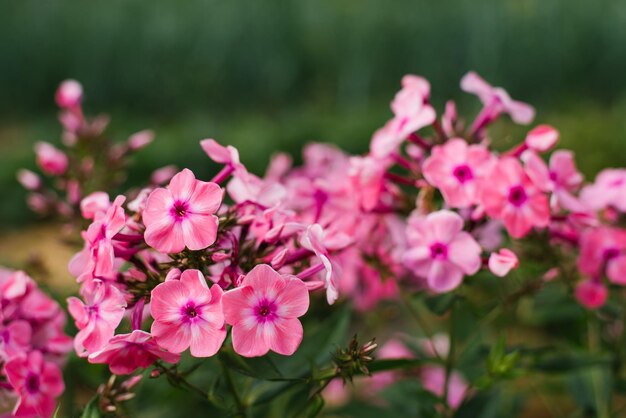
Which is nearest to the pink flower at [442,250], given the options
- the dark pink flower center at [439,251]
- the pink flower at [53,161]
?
the dark pink flower center at [439,251]

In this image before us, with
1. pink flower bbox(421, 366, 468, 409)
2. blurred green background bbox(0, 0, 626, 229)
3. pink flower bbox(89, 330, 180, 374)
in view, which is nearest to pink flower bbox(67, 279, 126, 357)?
pink flower bbox(89, 330, 180, 374)

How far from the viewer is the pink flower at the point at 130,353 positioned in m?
0.80

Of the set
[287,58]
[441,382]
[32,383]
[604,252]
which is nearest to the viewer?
[32,383]

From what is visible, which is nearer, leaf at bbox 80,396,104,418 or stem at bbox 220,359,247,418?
leaf at bbox 80,396,104,418

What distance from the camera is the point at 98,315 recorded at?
2.79ft

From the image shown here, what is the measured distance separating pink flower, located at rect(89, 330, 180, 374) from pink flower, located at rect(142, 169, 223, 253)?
9 cm

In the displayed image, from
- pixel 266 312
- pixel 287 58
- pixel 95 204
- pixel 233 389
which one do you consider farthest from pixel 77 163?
pixel 287 58

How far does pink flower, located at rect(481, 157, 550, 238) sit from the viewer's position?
39.4 inches

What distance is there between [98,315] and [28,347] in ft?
0.53

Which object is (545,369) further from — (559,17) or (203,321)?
(559,17)

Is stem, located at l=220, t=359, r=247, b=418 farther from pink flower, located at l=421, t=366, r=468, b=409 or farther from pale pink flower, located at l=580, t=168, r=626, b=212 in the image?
pink flower, located at l=421, t=366, r=468, b=409

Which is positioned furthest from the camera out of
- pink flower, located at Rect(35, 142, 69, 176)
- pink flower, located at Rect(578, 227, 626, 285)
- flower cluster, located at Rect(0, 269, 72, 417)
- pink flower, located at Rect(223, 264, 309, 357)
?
pink flower, located at Rect(35, 142, 69, 176)

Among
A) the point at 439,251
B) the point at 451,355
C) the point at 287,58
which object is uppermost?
the point at 439,251

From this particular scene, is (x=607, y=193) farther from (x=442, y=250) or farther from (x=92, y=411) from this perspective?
(x=92, y=411)
